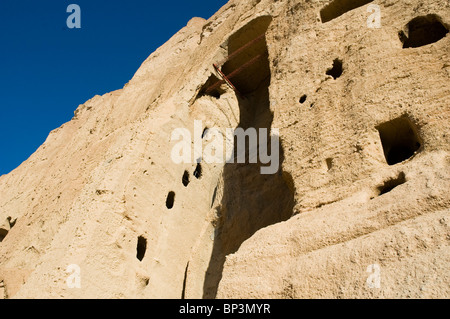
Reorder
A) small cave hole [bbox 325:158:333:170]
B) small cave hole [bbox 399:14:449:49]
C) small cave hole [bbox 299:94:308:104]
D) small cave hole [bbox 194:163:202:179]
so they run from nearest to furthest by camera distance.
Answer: small cave hole [bbox 325:158:333:170] → small cave hole [bbox 399:14:449:49] → small cave hole [bbox 299:94:308:104] → small cave hole [bbox 194:163:202:179]

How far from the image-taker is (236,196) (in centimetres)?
755

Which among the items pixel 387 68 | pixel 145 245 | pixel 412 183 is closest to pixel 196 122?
pixel 145 245

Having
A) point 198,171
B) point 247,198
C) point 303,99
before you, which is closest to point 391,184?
point 303,99

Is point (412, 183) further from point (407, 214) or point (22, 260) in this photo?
point (22, 260)

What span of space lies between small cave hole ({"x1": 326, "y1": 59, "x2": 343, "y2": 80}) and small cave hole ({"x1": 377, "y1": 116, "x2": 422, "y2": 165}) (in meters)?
1.55

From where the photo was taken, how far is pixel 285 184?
702 centimetres

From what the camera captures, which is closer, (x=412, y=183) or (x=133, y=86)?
(x=412, y=183)

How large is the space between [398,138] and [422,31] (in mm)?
1804

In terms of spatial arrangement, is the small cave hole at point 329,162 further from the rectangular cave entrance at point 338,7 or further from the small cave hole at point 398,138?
the rectangular cave entrance at point 338,7

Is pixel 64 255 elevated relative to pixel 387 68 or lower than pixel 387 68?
elevated

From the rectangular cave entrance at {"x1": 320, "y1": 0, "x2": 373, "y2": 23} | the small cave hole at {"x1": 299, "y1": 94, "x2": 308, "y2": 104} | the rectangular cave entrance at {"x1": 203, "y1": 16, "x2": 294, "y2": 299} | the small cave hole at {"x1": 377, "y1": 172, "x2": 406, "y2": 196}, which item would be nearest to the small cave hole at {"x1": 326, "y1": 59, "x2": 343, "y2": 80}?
the small cave hole at {"x1": 299, "y1": 94, "x2": 308, "y2": 104}

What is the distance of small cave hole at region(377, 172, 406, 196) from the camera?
421 centimetres

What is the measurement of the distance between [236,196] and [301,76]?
2.48 metres

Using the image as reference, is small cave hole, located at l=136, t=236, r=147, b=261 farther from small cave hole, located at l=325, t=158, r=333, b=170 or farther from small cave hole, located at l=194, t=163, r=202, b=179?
small cave hole, located at l=325, t=158, r=333, b=170
